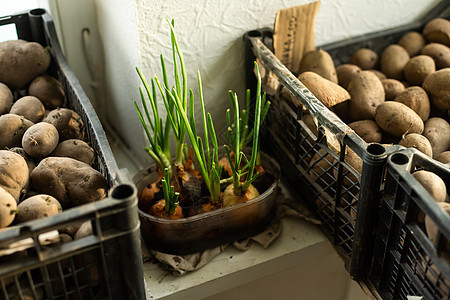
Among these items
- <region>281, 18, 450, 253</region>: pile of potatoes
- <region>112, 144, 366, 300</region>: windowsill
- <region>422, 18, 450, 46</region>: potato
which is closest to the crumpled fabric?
<region>112, 144, 366, 300</region>: windowsill

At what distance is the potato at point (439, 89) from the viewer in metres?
1.00

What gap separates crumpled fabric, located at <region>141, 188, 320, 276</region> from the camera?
962mm

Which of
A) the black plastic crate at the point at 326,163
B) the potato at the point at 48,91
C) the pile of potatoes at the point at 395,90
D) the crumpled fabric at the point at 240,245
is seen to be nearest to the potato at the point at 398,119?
the pile of potatoes at the point at 395,90

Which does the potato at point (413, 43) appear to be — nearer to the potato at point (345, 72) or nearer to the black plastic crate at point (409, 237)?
the potato at point (345, 72)

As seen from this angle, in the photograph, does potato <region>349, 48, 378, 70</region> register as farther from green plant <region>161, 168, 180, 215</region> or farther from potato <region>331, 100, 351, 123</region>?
green plant <region>161, 168, 180, 215</region>

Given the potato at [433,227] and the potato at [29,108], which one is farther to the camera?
the potato at [29,108]

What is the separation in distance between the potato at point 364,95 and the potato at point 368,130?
4 centimetres

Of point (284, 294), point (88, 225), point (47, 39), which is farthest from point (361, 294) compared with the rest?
point (47, 39)

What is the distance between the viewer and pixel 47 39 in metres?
1.08

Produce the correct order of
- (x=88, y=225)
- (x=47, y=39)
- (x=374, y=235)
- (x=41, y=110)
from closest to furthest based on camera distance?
1. (x=88, y=225)
2. (x=374, y=235)
3. (x=41, y=110)
4. (x=47, y=39)

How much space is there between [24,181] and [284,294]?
0.61m

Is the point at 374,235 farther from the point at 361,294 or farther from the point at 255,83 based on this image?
the point at 255,83

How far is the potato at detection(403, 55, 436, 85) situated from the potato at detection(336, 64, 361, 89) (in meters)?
0.10

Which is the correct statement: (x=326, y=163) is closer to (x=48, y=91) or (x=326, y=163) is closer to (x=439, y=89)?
(x=439, y=89)
